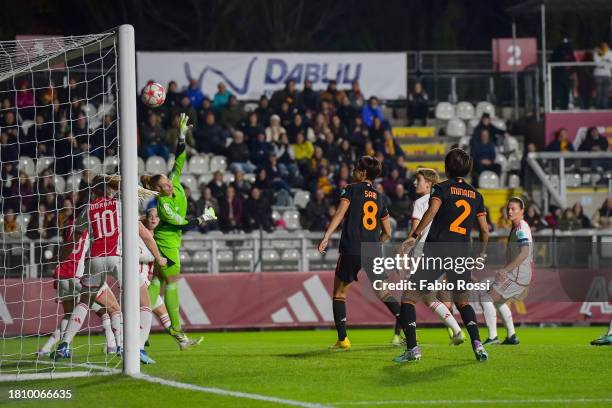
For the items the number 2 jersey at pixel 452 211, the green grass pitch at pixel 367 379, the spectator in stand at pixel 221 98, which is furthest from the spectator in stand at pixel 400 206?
the number 2 jersey at pixel 452 211

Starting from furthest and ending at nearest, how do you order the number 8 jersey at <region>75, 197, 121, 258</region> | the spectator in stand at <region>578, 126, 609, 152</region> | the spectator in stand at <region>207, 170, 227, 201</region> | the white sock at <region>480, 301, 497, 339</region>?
1. the spectator in stand at <region>578, 126, 609, 152</region>
2. the spectator in stand at <region>207, 170, 227, 201</region>
3. the white sock at <region>480, 301, 497, 339</region>
4. the number 8 jersey at <region>75, 197, 121, 258</region>

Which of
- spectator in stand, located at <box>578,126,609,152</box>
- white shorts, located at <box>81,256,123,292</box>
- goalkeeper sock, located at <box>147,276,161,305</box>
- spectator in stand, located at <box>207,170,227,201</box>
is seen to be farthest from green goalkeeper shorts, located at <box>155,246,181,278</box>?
spectator in stand, located at <box>578,126,609,152</box>

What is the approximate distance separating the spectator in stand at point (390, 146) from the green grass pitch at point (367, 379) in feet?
47.3

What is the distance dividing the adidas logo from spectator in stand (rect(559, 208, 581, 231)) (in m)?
5.26

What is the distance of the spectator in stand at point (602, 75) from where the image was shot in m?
29.7

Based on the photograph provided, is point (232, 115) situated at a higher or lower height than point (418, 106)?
lower

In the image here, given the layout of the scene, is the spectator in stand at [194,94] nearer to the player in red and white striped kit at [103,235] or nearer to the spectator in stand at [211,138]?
the spectator in stand at [211,138]

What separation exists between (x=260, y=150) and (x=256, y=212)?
3123 mm

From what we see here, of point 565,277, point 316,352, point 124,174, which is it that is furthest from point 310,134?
point 124,174

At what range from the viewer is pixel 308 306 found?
22859 millimetres

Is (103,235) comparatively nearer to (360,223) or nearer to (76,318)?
(76,318)

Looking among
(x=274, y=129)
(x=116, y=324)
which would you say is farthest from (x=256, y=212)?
(x=116, y=324)

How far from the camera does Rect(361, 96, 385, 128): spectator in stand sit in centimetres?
2975

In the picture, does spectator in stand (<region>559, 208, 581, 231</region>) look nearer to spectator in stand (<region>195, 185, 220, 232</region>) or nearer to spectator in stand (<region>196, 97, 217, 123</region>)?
spectator in stand (<region>195, 185, 220, 232</region>)
